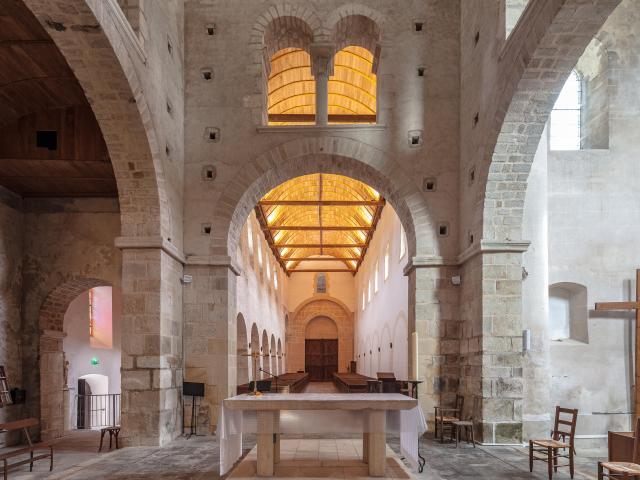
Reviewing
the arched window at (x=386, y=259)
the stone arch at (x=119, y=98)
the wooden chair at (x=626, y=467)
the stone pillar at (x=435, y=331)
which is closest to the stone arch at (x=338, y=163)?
the stone pillar at (x=435, y=331)

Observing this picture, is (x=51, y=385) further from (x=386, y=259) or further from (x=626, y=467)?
(x=386, y=259)

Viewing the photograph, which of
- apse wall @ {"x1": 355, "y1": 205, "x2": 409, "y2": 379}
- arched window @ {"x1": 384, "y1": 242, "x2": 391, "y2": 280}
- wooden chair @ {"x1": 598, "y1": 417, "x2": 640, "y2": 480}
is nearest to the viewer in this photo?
wooden chair @ {"x1": 598, "y1": 417, "x2": 640, "y2": 480}

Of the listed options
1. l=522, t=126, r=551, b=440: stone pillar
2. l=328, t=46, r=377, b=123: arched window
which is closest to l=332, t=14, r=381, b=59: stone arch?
l=328, t=46, r=377, b=123: arched window

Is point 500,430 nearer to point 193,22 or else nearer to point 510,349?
point 510,349

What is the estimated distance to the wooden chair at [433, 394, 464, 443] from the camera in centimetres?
1032

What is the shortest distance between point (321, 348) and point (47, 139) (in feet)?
89.8

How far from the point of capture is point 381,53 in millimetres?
12547

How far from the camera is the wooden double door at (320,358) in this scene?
119 ft

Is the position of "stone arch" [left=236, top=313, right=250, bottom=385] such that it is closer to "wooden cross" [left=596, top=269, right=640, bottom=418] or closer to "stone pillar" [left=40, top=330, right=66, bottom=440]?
"stone pillar" [left=40, top=330, right=66, bottom=440]

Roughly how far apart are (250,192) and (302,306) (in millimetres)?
23767

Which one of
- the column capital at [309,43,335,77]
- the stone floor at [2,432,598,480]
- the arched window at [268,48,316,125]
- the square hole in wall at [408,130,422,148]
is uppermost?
the arched window at [268,48,316,125]

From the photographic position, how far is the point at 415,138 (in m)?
12.4

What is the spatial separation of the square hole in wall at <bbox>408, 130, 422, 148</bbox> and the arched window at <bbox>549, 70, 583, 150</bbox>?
338 cm

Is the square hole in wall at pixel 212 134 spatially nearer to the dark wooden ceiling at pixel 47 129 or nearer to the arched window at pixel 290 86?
the dark wooden ceiling at pixel 47 129
